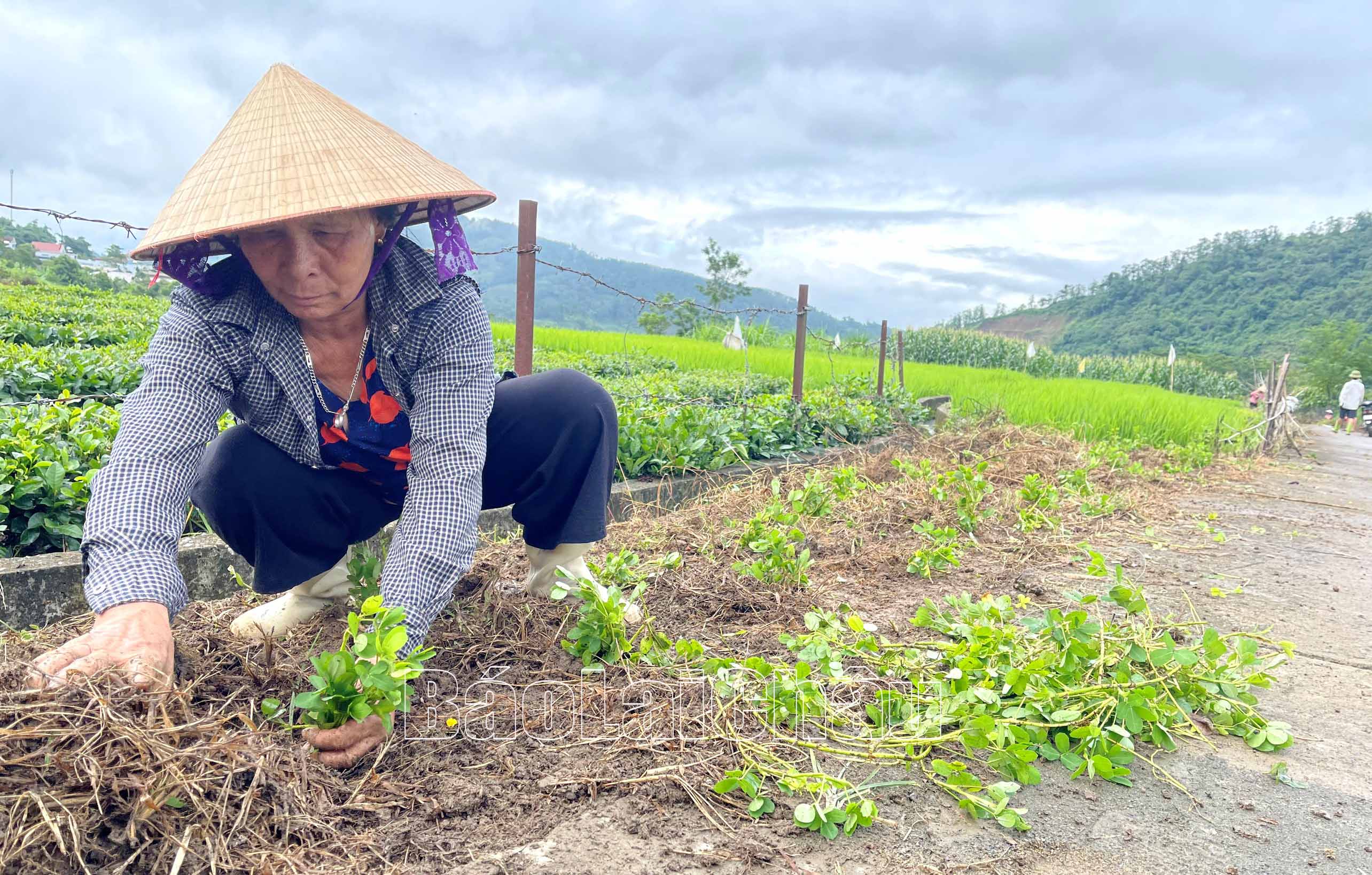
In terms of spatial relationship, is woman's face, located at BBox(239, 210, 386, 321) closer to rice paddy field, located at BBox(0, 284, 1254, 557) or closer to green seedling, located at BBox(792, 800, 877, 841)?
green seedling, located at BBox(792, 800, 877, 841)

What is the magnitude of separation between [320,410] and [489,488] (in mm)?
519

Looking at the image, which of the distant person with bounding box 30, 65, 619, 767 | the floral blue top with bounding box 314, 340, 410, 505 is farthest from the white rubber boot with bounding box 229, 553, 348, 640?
the floral blue top with bounding box 314, 340, 410, 505

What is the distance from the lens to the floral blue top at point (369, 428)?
193 cm

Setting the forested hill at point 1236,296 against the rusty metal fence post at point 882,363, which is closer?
the rusty metal fence post at point 882,363

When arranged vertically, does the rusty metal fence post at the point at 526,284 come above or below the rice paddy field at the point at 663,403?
above

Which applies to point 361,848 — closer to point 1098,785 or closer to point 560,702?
point 560,702

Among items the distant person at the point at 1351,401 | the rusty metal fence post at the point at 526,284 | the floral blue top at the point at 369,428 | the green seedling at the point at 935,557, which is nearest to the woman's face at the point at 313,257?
the floral blue top at the point at 369,428

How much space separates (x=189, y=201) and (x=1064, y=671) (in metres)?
2.10

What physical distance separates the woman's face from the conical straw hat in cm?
7

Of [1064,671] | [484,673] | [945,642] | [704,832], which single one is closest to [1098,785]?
[1064,671]

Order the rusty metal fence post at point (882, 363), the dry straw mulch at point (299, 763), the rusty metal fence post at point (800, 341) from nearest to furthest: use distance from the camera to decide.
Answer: the dry straw mulch at point (299, 763)
the rusty metal fence post at point (800, 341)
the rusty metal fence post at point (882, 363)

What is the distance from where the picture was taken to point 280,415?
1.92 m

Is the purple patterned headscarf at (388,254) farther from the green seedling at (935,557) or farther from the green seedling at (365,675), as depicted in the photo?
the green seedling at (935,557)

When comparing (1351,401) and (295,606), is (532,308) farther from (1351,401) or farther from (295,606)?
(1351,401)
